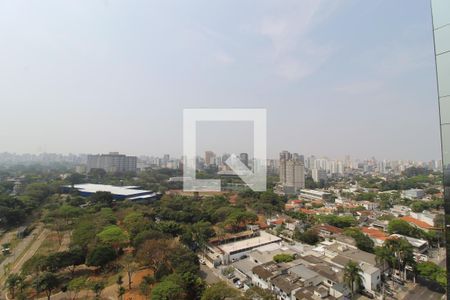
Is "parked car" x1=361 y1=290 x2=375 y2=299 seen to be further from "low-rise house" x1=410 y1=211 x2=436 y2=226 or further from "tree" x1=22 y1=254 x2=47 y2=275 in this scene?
"tree" x1=22 y1=254 x2=47 y2=275

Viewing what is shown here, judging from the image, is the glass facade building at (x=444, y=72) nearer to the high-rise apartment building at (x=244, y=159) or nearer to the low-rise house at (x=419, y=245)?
the low-rise house at (x=419, y=245)

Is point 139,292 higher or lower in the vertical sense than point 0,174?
lower

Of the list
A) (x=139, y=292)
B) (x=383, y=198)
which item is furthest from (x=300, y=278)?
(x=383, y=198)

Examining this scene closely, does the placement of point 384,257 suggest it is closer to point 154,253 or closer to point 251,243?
point 251,243

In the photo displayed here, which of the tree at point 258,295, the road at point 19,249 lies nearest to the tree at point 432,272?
the tree at point 258,295

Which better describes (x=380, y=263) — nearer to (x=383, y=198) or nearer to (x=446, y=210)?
(x=446, y=210)

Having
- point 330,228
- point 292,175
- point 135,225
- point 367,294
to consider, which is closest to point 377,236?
point 330,228


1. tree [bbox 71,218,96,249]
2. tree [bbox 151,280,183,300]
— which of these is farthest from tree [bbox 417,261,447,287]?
tree [bbox 71,218,96,249]
